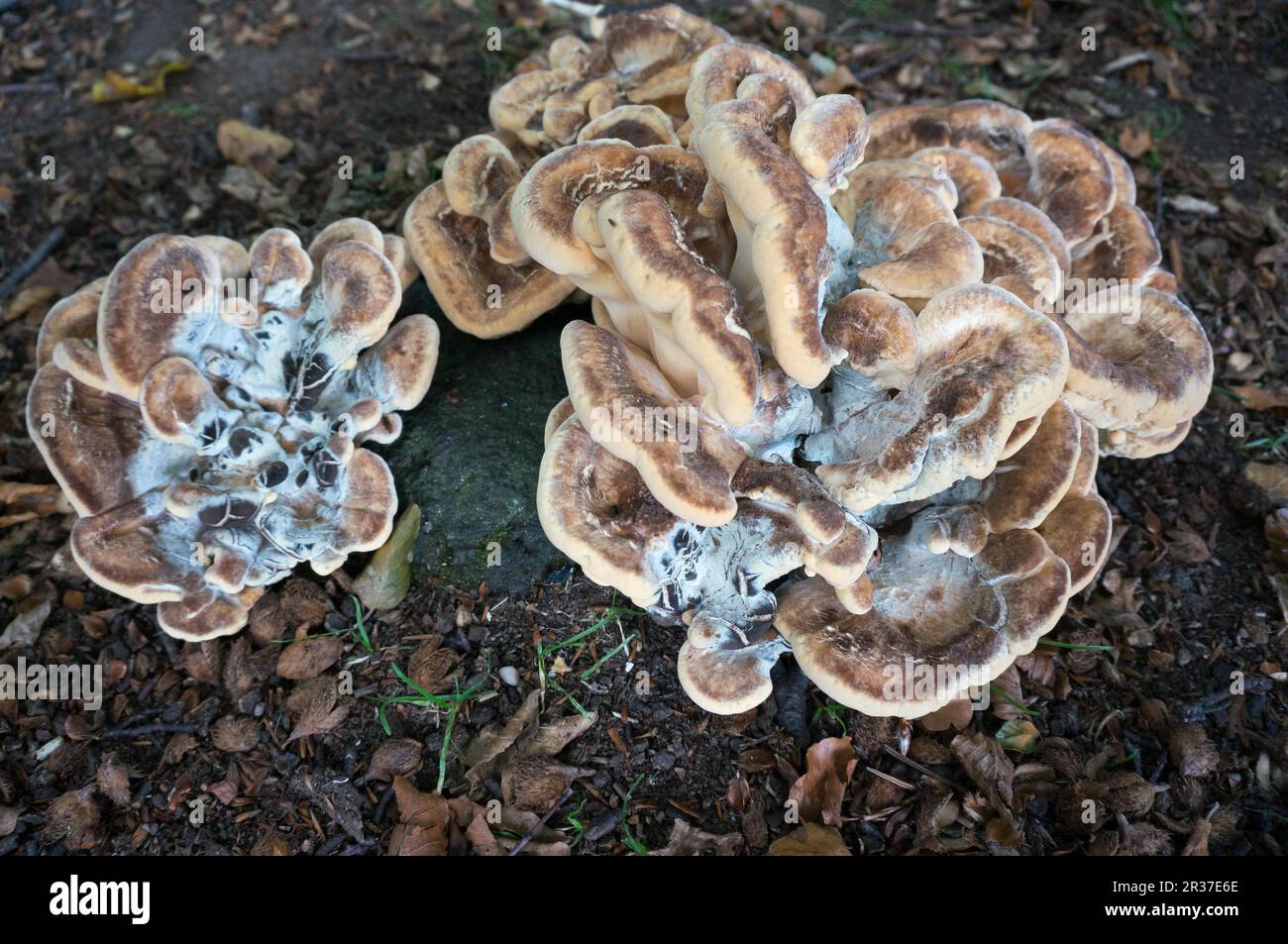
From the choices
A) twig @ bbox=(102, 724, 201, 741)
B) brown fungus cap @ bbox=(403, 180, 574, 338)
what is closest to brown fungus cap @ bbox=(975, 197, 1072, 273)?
brown fungus cap @ bbox=(403, 180, 574, 338)

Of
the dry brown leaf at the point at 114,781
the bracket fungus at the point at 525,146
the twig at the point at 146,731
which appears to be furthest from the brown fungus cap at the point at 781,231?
the dry brown leaf at the point at 114,781

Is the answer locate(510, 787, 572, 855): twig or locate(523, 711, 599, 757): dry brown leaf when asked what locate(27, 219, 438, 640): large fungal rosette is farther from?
locate(510, 787, 572, 855): twig

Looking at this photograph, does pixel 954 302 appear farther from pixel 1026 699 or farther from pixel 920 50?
pixel 920 50

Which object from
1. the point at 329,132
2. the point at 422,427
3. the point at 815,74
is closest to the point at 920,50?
the point at 815,74

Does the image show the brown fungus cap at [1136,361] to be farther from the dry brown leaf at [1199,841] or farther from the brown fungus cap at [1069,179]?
the dry brown leaf at [1199,841]

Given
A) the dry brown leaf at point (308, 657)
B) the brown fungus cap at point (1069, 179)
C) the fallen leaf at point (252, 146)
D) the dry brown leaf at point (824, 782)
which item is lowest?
the dry brown leaf at point (824, 782)

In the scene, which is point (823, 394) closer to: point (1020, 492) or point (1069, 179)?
point (1020, 492)
